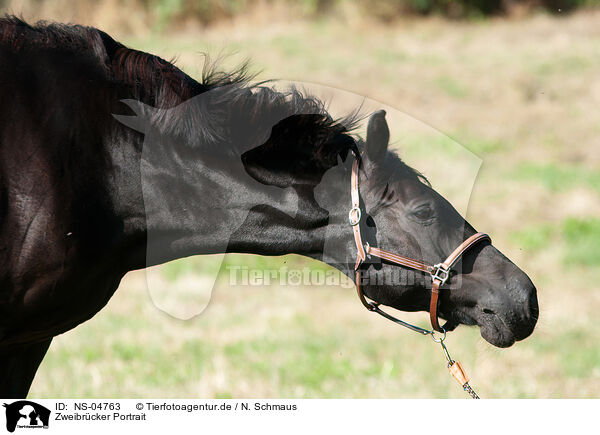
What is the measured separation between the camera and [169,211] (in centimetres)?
349

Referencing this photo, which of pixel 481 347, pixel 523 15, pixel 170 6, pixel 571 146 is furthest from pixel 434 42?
pixel 481 347

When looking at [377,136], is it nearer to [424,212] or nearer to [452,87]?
[424,212]

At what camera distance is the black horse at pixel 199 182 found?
130 inches

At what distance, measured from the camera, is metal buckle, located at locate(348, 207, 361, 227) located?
11.1ft

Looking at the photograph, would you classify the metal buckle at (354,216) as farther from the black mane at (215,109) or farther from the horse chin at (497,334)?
the horse chin at (497,334)

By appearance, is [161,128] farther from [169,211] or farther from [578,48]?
[578,48]

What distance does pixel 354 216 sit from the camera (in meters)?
3.40

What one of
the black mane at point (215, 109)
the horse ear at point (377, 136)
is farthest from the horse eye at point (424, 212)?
the horse ear at point (377, 136)

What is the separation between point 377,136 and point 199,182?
88 cm

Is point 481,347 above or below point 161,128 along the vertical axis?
below

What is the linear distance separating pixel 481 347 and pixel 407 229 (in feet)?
2.98

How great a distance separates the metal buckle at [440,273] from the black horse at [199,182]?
0.05m

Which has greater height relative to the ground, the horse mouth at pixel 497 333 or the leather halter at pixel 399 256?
the leather halter at pixel 399 256
